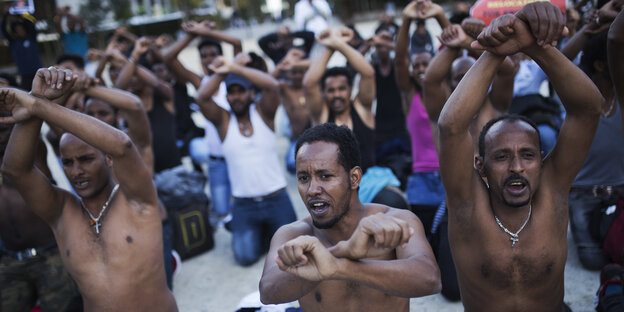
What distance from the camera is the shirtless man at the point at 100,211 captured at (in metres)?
2.85

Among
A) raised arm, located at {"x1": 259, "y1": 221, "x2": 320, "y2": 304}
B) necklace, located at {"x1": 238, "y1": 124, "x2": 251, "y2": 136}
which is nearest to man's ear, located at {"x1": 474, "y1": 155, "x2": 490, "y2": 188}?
raised arm, located at {"x1": 259, "y1": 221, "x2": 320, "y2": 304}

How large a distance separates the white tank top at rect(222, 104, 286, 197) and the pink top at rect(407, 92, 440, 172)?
1.47 metres

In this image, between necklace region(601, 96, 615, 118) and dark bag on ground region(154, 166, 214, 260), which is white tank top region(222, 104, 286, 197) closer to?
dark bag on ground region(154, 166, 214, 260)

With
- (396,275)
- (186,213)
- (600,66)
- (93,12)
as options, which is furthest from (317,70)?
(93,12)

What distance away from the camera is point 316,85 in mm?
4766

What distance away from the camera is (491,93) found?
4.03 m

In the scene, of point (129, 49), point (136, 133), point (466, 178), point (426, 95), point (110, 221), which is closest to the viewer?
point (466, 178)

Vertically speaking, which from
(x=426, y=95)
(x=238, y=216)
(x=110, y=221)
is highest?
(x=426, y=95)

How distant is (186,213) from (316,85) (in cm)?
195

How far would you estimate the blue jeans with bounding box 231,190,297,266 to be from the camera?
5098mm

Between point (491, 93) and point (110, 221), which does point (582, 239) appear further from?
point (110, 221)

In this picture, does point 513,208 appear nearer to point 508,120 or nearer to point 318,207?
point 508,120

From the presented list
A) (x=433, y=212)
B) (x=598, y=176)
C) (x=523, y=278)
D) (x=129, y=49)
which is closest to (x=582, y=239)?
(x=598, y=176)

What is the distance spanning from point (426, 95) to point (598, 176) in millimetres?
1825
